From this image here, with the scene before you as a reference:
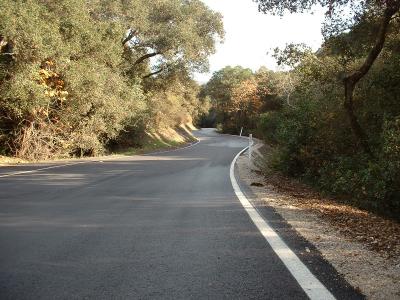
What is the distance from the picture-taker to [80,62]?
21.8 meters

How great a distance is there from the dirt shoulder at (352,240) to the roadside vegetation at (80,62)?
12.7 m

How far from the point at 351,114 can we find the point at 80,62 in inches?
522

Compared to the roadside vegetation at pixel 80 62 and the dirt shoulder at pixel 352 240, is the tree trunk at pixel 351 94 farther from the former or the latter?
the roadside vegetation at pixel 80 62

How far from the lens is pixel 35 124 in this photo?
22.4 m

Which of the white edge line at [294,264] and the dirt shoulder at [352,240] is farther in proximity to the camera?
the dirt shoulder at [352,240]

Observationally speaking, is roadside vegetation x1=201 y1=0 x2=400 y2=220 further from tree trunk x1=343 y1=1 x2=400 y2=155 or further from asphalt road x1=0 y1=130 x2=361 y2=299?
asphalt road x1=0 y1=130 x2=361 y2=299

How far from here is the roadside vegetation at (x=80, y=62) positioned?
18.6 m

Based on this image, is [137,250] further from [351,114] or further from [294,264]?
[351,114]

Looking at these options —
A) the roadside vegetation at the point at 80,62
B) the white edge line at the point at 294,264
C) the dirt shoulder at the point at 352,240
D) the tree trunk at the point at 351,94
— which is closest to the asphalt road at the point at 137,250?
the white edge line at the point at 294,264

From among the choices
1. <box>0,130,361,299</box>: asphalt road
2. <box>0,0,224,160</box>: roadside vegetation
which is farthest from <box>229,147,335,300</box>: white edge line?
<box>0,0,224,160</box>: roadside vegetation

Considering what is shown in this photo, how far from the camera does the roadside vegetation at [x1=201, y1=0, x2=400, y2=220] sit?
11.2 m

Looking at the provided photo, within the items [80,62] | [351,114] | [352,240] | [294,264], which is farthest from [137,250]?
[80,62]

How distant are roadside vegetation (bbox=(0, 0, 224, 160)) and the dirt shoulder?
12.7 m

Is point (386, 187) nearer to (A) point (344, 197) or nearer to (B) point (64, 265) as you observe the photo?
(A) point (344, 197)
